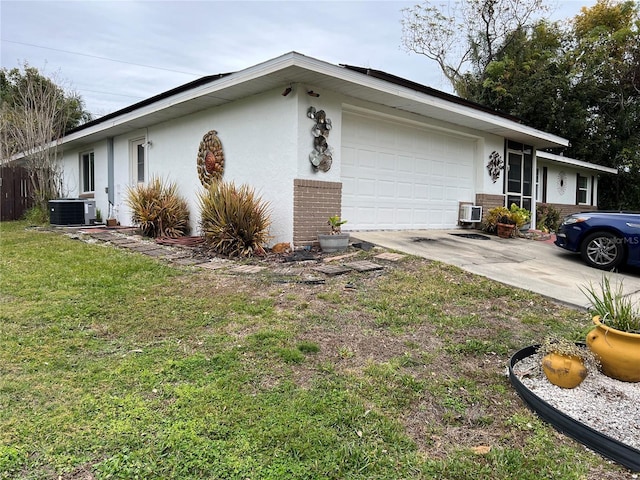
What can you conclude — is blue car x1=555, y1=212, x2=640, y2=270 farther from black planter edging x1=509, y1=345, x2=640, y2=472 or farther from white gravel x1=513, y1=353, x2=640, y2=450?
black planter edging x1=509, y1=345, x2=640, y2=472

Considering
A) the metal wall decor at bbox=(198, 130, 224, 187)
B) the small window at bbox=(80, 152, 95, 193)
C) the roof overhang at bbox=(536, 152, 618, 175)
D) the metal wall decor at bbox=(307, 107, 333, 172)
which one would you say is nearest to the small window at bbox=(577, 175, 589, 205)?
the roof overhang at bbox=(536, 152, 618, 175)

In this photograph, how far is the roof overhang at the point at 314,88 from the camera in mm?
6004

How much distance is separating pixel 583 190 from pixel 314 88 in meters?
14.9

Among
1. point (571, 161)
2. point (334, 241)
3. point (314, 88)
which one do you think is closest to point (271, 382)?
point (334, 241)

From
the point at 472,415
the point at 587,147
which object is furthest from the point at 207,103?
the point at 587,147

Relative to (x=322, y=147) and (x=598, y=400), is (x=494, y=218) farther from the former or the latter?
(x=598, y=400)

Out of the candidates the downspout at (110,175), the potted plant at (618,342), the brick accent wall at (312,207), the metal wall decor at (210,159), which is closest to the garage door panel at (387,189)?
the brick accent wall at (312,207)

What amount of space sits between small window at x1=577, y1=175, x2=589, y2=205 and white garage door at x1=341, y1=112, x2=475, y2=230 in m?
9.26

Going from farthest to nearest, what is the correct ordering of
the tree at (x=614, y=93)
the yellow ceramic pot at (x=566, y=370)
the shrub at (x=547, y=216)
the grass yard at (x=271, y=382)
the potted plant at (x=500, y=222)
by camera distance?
1. the tree at (x=614, y=93)
2. the shrub at (x=547, y=216)
3. the potted plant at (x=500, y=222)
4. the yellow ceramic pot at (x=566, y=370)
5. the grass yard at (x=271, y=382)

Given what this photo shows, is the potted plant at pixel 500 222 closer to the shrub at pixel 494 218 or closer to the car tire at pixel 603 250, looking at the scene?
the shrub at pixel 494 218

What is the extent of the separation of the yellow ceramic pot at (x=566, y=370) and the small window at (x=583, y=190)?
1668cm

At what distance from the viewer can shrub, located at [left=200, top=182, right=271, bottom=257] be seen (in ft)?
20.5

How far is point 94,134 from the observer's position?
11016 mm

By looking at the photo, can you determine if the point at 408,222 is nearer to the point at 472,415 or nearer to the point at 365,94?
the point at 365,94
